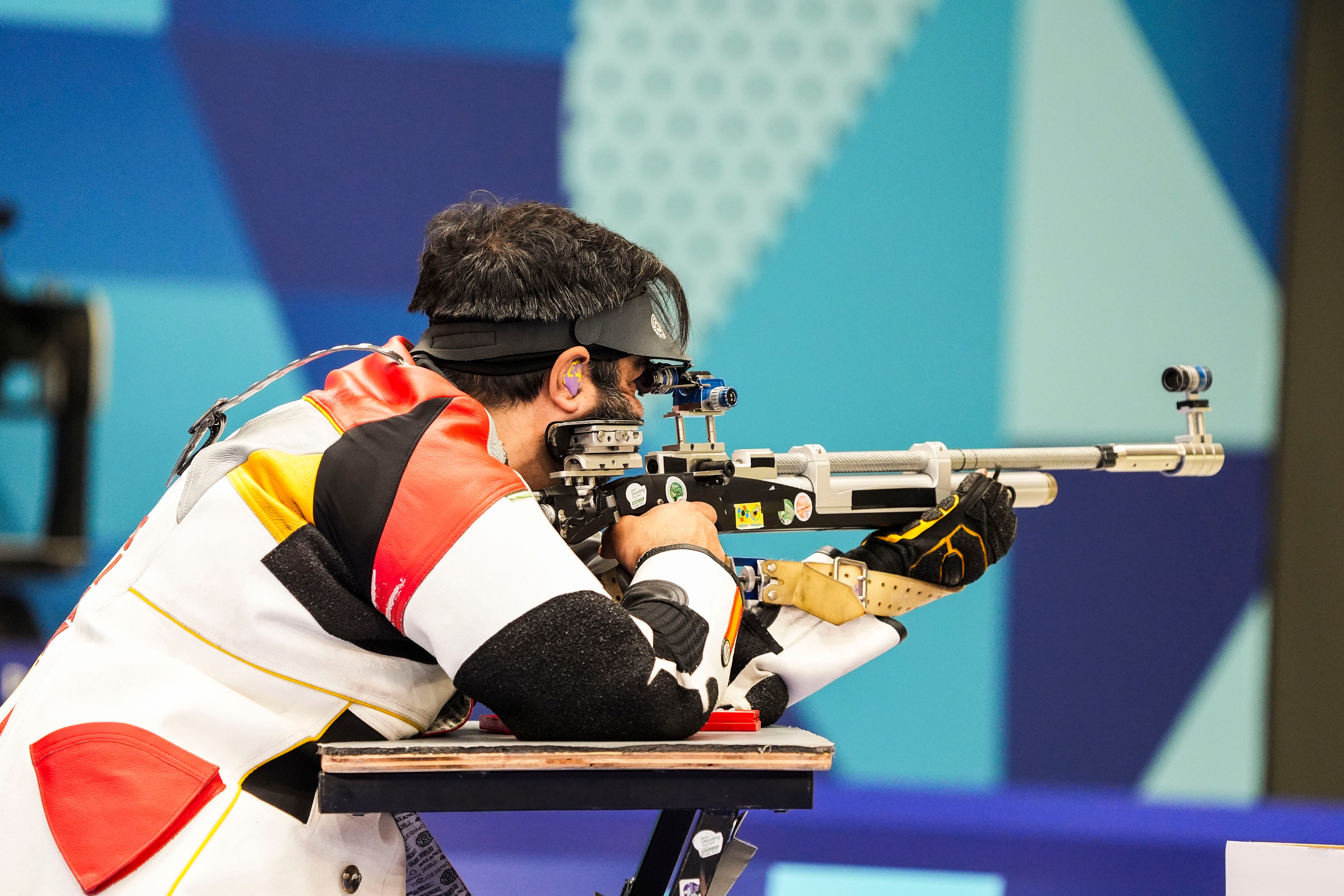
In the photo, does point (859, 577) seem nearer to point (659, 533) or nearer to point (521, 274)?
point (659, 533)

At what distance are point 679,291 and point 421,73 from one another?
1.96 metres

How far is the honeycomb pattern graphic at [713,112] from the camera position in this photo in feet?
11.1

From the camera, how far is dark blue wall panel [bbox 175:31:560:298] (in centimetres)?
327

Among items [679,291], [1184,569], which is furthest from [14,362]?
[1184,569]

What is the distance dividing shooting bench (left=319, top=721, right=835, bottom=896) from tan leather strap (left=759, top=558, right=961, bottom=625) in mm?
615

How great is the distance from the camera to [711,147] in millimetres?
3408

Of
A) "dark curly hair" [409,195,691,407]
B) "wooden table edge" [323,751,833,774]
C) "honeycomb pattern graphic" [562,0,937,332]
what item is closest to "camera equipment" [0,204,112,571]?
"honeycomb pattern graphic" [562,0,937,332]

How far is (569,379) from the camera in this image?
1.62 metres

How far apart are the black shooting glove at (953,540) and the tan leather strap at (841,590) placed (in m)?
0.02

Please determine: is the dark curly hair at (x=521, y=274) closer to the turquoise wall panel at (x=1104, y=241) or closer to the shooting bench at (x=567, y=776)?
the shooting bench at (x=567, y=776)

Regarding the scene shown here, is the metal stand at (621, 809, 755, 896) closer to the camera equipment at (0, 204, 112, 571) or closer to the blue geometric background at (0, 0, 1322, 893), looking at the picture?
the blue geometric background at (0, 0, 1322, 893)

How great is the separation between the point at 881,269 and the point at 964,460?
5.07 feet

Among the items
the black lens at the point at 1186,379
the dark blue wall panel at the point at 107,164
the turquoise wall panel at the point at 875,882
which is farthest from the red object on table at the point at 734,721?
the dark blue wall panel at the point at 107,164

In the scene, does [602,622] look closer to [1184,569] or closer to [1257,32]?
[1184,569]
